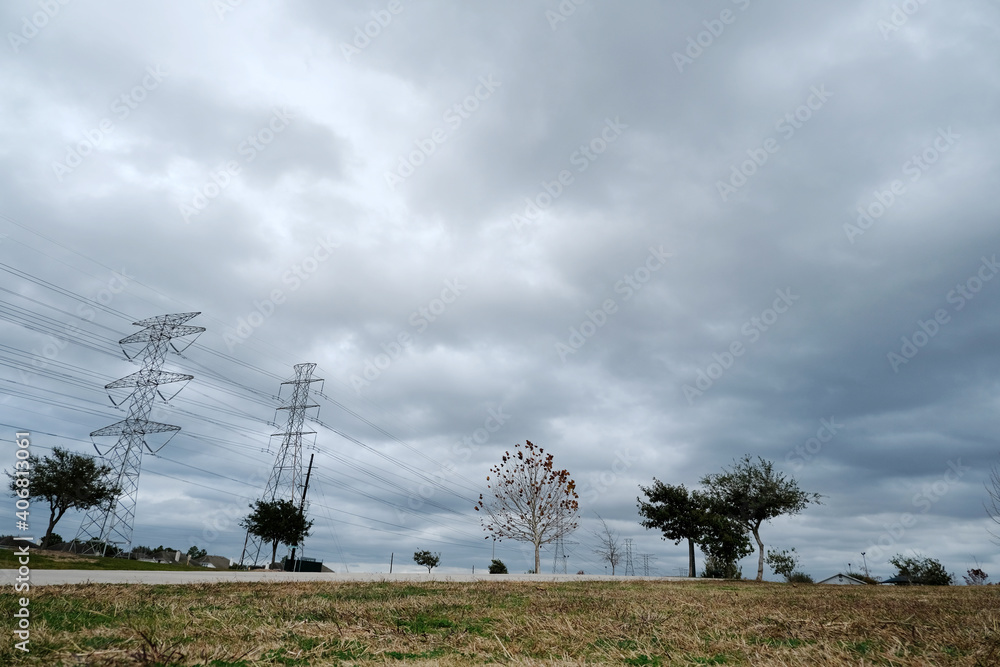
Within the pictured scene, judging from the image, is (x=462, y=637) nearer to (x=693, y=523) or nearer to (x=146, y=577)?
(x=146, y=577)

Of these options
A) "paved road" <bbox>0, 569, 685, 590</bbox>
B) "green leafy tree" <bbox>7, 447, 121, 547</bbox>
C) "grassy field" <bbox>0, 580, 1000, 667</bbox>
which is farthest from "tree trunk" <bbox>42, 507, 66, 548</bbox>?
"grassy field" <bbox>0, 580, 1000, 667</bbox>

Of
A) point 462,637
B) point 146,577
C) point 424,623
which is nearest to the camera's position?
point 462,637

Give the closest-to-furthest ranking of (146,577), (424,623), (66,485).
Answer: (424,623)
(146,577)
(66,485)

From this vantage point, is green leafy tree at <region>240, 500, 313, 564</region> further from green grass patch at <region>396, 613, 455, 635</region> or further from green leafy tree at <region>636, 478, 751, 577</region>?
A: green grass patch at <region>396, 613, 455, 635</region>

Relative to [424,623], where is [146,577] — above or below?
below

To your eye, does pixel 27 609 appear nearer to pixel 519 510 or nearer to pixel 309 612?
pixel 309 612

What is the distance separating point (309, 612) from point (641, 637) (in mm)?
4546

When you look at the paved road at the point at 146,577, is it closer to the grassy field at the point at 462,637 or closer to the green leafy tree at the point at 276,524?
the grassy field at the point at 462,637

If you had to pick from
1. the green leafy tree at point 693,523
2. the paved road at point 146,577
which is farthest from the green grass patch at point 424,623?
the green leafy tree at point 693,523

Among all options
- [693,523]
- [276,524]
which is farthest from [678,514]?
[276,524]

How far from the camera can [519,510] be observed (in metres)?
50.8

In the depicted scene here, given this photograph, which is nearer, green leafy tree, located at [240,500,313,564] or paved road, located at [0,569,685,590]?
paved road, located at [0,569,685,590]

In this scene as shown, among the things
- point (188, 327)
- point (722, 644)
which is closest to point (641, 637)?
point (722, 644)

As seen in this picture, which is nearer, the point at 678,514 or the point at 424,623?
the point at 424,623
